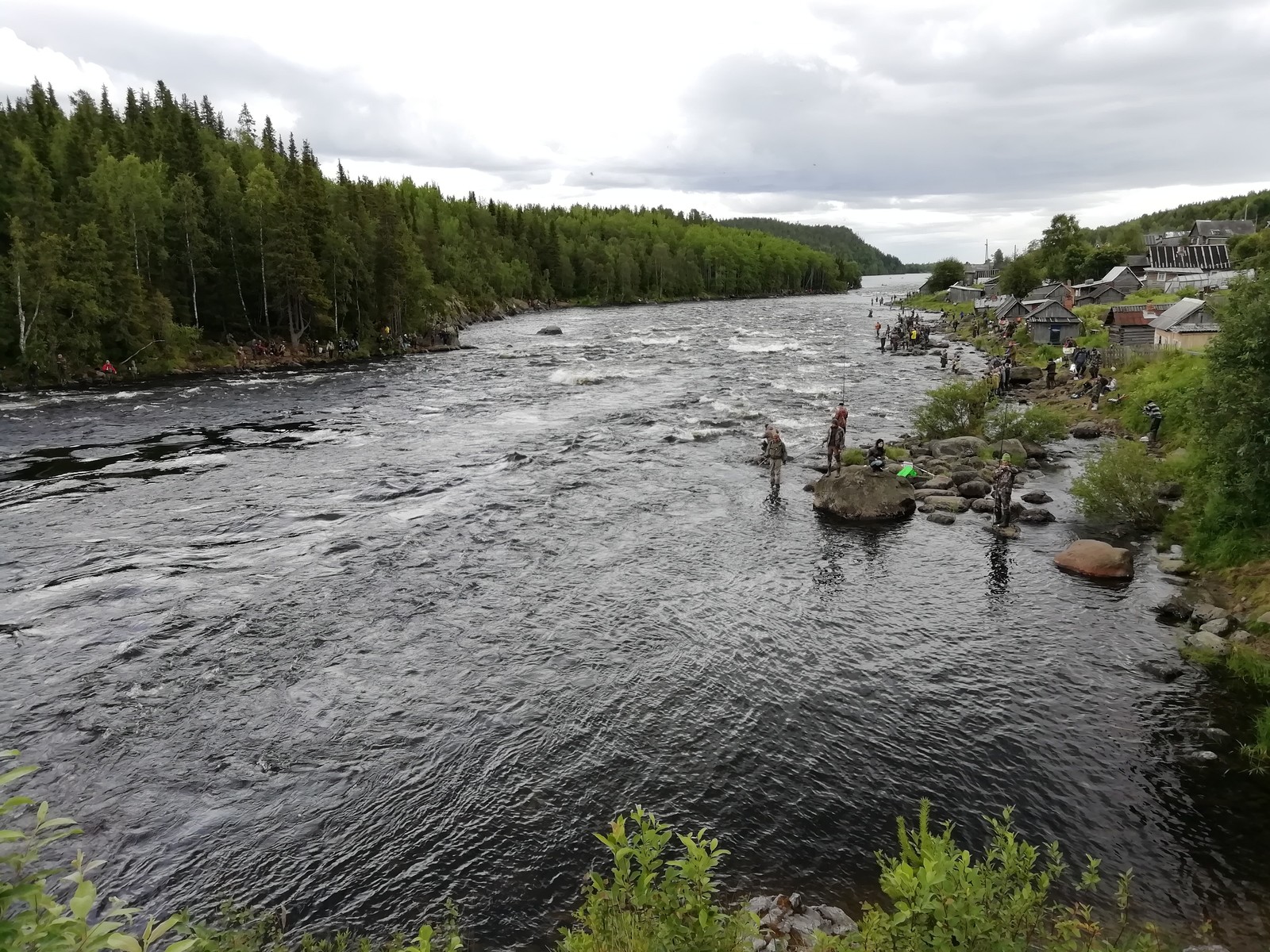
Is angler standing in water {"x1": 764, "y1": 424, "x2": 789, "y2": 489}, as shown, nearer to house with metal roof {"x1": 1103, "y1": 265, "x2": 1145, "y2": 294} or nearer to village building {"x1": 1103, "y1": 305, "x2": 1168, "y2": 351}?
village building {"x1": 1103, "y1": 305, "x2": 1168, "y2": 351}

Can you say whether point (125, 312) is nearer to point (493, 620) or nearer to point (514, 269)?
point (493, 620)

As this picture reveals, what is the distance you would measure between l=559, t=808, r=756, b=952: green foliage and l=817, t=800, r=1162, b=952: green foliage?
168 cm

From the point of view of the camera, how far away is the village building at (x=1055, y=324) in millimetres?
70062

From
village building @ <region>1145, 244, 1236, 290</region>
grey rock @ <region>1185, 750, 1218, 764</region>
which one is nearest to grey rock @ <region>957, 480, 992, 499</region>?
grey rock @ <region>1185, 750, 1218, 764</region>

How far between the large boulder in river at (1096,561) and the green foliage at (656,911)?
1824 cm

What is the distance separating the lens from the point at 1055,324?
7025 cm

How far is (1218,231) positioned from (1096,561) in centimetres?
16007

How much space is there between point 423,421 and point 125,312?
96.9 feet

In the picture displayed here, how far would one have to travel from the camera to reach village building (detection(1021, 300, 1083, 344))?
230ft

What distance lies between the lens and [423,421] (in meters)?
46.6

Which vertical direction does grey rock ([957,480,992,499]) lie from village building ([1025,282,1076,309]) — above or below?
below

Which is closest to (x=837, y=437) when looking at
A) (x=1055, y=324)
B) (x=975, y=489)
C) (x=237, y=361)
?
(x=975, y=489)

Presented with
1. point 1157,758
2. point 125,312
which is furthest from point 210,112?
point 1157,758

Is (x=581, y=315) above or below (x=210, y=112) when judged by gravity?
below
